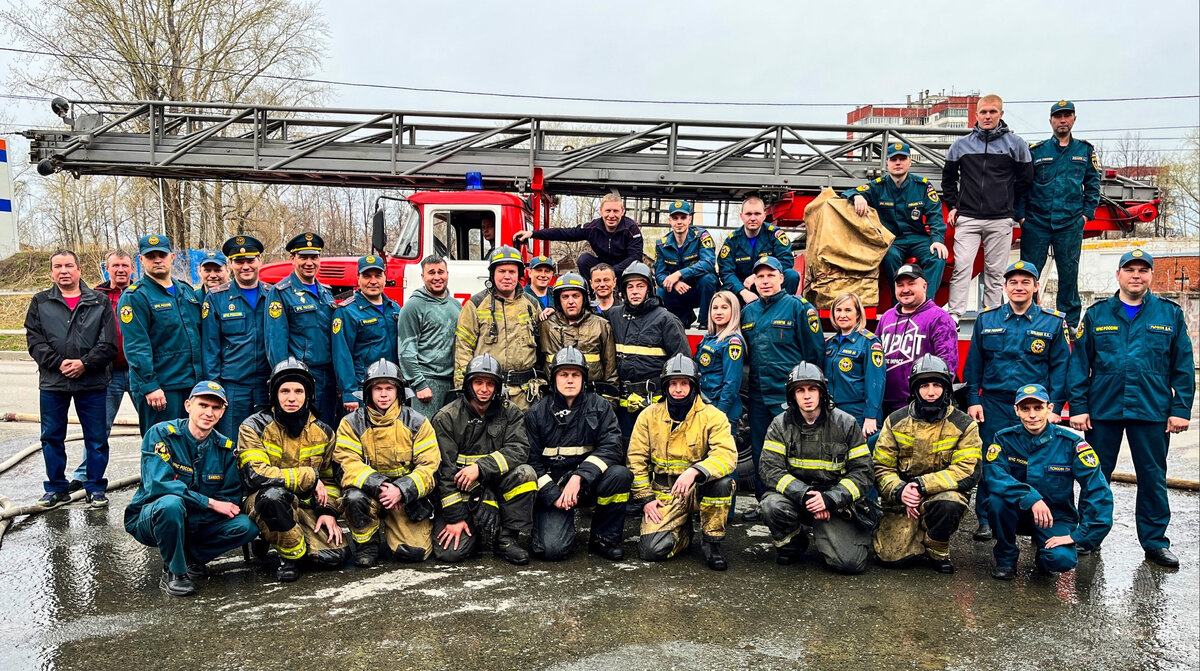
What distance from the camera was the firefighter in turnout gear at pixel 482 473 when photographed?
510 cm

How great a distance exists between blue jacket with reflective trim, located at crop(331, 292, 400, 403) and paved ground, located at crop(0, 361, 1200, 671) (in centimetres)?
139

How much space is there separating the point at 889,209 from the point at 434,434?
14.2ft

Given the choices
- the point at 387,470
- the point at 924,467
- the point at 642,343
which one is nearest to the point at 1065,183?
the point at 924,467

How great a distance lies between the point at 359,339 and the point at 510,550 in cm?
198

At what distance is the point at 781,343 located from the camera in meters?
5.83

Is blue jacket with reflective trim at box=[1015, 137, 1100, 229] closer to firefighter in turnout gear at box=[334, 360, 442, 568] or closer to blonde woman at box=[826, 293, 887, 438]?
blonde woman at box=[826, 293, 887, 438]

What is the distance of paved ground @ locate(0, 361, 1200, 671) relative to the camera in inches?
145

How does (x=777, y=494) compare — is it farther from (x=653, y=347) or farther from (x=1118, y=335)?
(x=1118, y=335)

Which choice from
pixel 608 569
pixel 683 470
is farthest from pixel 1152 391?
pixel 608 569

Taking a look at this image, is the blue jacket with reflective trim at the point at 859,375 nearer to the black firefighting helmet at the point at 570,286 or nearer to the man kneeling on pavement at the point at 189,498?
the black firefighting helmet at the point at 570,286

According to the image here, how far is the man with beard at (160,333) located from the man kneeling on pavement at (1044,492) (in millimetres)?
5355

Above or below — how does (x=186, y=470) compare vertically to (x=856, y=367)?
below

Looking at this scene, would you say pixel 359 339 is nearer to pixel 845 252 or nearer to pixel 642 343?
pixel 642 343

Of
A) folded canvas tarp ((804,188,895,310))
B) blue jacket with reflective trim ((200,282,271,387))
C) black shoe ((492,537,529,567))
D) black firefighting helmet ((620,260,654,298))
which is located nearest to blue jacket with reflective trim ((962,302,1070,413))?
folded canvas tarp ((804,188,895,310))
